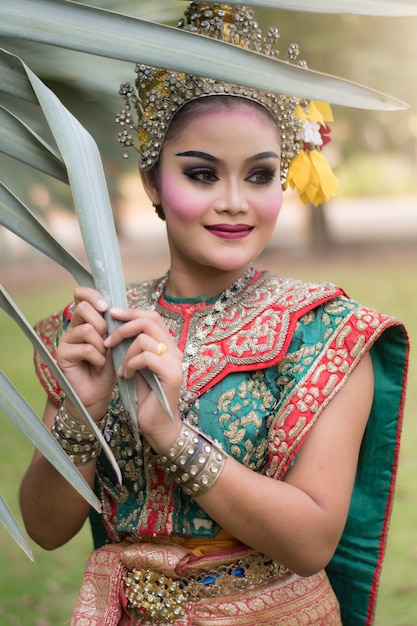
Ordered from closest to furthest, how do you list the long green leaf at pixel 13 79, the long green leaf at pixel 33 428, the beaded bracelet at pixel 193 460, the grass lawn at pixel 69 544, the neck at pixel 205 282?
the long green leaf at pixel 33 428
the long green leaf at pixel 13 79
the beaded bracelet at pixel 193 460
the neck at pixel 205 282
the grass lawn at pixel 69 544

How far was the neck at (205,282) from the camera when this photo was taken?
1979mm

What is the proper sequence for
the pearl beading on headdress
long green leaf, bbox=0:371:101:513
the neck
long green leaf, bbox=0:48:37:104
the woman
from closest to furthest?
long green leaf, bbox=0:371:101:513 < long green leaf, bbox=0:48:37:104 < the woman < the pearl beading on headdress < the neck

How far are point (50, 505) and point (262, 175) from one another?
2.80 ft

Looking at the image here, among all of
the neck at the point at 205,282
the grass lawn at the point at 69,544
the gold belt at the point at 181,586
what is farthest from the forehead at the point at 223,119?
the grass lawn at the point at 69,544

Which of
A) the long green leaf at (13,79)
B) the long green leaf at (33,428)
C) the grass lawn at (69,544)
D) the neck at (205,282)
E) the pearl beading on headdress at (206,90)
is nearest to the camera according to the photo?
the long green leaf at (33,428)

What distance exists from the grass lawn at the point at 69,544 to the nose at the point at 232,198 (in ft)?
8.45

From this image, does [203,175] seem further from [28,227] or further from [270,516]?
[270,516]

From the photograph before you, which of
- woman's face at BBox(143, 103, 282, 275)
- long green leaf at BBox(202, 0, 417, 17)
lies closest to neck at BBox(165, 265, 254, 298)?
woman's face at BBox(143, 103, 282, 275)

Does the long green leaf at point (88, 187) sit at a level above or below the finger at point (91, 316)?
above

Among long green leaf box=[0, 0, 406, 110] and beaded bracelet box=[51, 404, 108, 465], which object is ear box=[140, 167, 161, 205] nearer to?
beaded bracelet box=[51, 404, 108, 465]

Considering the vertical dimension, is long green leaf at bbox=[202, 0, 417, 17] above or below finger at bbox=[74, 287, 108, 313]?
above

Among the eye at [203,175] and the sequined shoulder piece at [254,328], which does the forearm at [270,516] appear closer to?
the sequined shoulder piece at [254,328]

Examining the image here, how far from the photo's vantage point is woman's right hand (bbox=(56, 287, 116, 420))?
1.51m

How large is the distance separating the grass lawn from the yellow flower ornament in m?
2.39
